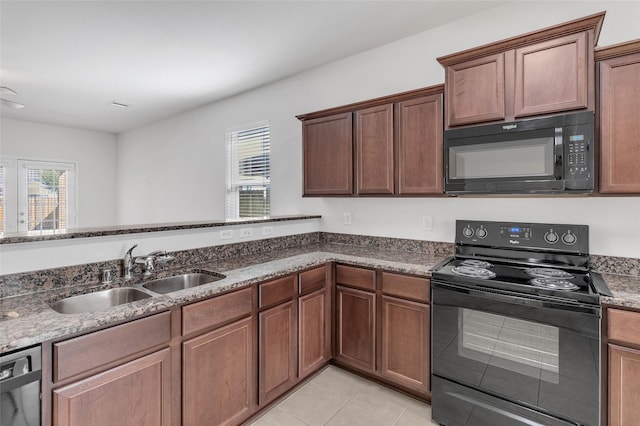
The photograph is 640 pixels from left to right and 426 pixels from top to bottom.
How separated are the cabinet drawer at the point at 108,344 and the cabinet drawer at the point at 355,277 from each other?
4.45 ft

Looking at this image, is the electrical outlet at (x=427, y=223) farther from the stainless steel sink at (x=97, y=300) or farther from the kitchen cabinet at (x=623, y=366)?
the stainless steel sink at (x=97, y=300)

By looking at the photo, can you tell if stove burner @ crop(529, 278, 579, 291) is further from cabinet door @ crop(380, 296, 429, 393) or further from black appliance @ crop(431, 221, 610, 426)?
cabinet door @ crop(380, 296, 429, 393)

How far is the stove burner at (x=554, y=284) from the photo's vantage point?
5.54 feet

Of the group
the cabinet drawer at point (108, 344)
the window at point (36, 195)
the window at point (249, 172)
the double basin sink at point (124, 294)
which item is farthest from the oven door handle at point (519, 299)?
the window at point (36, 195)

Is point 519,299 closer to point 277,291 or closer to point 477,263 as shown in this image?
point 477,263

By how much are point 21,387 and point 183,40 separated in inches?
110

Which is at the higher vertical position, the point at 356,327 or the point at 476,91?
the point at 476,91

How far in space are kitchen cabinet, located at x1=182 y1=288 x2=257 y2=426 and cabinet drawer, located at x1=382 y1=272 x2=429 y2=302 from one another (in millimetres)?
974

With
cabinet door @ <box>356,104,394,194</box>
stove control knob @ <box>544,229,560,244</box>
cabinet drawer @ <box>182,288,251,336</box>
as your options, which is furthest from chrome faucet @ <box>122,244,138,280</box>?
stove control knob @ <box>544,229,560,244</box>

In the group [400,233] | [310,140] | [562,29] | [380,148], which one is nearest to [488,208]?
[400,233]

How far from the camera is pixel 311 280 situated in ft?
7.89

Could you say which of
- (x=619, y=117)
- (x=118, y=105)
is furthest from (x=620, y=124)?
(x=118, y=105)

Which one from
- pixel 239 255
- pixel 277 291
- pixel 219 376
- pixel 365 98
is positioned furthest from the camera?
pixel 365 98

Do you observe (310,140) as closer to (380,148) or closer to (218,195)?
(380,148)
